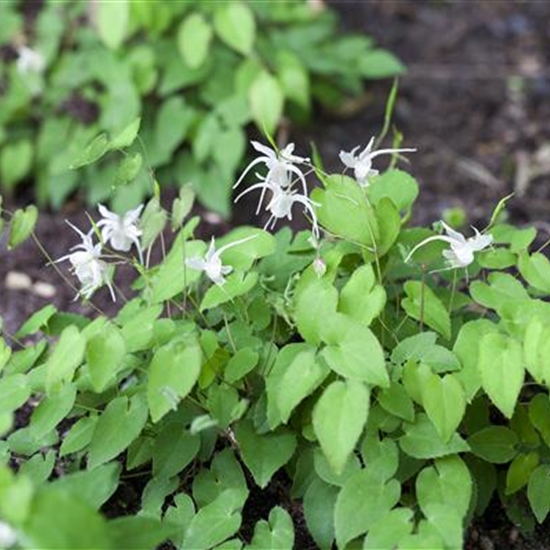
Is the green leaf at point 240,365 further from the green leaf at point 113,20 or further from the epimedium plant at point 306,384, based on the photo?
the green leaf at point 113,20

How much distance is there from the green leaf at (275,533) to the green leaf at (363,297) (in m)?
0.33

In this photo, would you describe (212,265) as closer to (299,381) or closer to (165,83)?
(299,381)

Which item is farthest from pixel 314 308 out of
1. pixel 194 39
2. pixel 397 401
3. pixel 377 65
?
pixel 377 65

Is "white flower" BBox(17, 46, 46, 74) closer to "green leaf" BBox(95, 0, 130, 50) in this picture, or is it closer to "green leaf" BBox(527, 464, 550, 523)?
"green leaf" BBox(95, 0, 130, 50)

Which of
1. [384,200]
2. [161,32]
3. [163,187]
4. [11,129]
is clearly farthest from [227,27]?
[384,200]

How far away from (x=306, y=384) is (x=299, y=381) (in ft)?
0.04

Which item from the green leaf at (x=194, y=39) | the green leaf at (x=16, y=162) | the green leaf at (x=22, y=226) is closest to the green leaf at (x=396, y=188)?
the green leaf at (x=22, y=226)

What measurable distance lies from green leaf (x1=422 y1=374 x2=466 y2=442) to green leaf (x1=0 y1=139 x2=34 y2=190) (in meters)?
1.83

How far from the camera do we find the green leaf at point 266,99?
2807 millimetres

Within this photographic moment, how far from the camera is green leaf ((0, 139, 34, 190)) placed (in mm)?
3037

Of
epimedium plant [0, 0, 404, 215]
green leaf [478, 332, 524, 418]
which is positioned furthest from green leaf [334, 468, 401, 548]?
epimedium plant [0, 0, 404, 215]

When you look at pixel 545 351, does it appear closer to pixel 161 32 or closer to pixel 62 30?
pixel 161 32

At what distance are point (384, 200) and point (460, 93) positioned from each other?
6.03 feet

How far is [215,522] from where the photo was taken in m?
1.60
